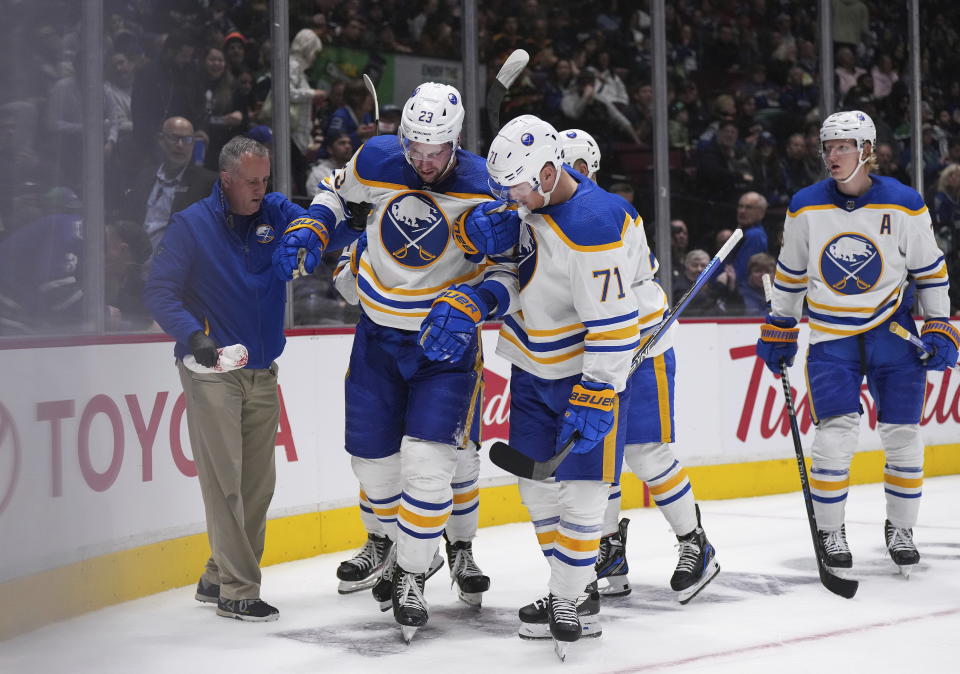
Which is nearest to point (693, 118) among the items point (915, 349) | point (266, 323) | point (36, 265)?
point (915, 349)

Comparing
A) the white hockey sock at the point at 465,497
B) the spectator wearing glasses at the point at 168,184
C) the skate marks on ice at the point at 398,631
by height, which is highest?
the spectator wearing glasses at the point at 168,184

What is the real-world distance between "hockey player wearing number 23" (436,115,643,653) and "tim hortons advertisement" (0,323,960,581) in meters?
0.60

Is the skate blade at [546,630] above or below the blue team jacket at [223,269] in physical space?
below

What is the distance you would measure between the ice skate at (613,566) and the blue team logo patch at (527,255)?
1.07 metres

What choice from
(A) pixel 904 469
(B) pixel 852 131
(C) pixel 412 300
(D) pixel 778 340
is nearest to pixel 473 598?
(C) pixel 412 300

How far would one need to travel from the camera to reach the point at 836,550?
3.99 metres

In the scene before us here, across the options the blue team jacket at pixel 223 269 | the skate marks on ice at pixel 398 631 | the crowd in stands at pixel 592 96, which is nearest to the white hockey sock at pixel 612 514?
the skate marks on ice at pixel 398 631

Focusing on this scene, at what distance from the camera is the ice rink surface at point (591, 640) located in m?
2.97

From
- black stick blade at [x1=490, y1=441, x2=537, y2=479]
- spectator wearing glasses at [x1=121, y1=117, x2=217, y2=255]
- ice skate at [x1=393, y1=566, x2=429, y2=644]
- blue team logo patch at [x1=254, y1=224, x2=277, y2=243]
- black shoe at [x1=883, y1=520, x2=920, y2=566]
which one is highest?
spectator wearing glasses at [x1=121, y1=117, x2=217, y2=255]

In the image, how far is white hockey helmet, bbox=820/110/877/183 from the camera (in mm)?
4000

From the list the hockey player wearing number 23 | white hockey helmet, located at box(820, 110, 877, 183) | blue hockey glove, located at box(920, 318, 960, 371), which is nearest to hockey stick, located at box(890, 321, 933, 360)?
blue hockey glove, located at box(920, 318, 960, 371)

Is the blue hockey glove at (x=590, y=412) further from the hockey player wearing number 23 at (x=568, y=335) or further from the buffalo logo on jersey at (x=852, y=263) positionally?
the buffalo logo on jersey at (x=852, y=263)

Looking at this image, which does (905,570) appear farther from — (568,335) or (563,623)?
(568,335)

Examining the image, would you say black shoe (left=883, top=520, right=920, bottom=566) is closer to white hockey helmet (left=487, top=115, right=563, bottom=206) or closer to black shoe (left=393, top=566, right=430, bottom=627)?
black shoe (left=393, top=566, right=430, bottom=627)
